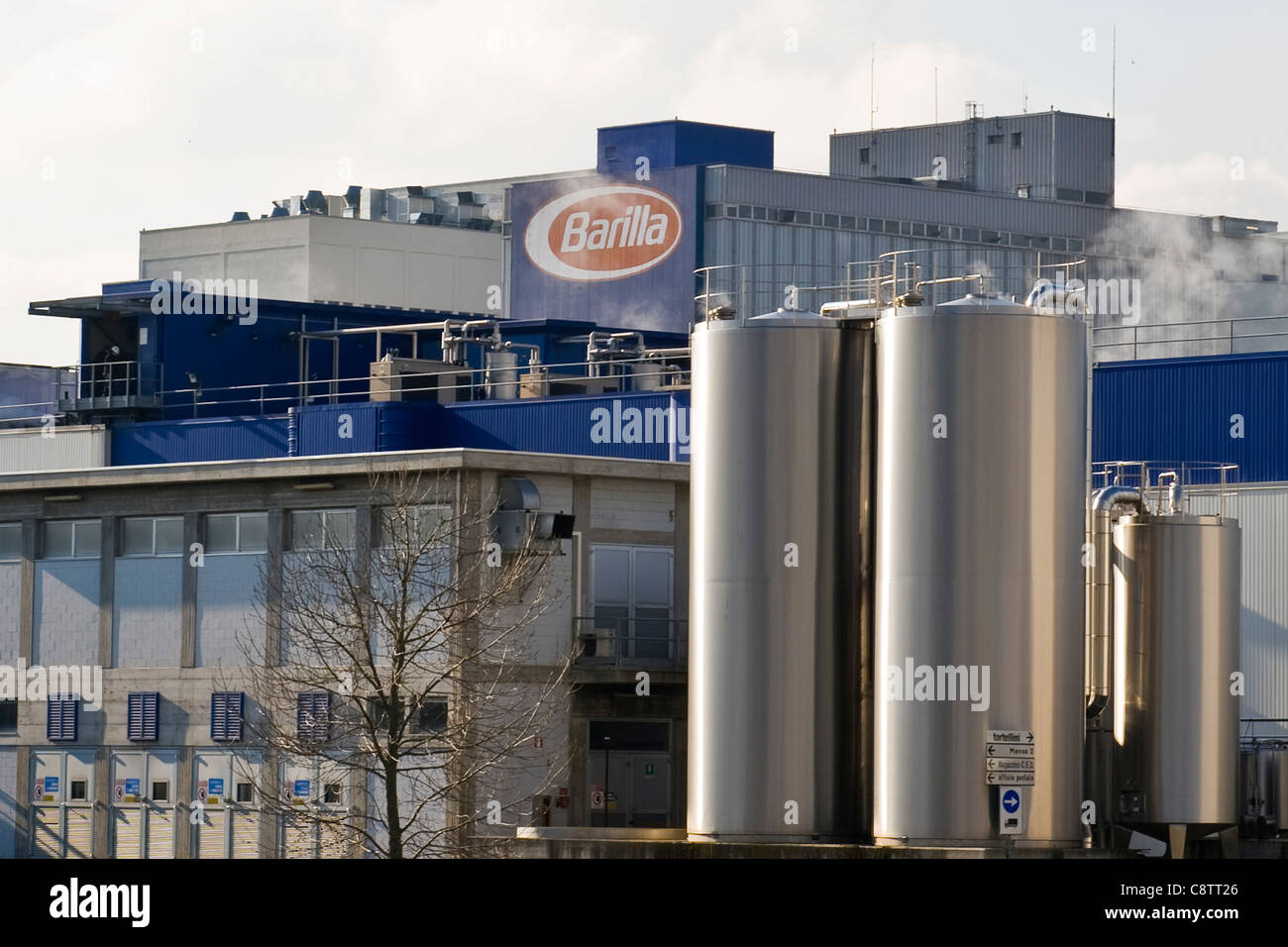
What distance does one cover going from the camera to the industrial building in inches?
1252

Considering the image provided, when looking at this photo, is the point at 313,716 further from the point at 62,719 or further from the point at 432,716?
the point at 62,719

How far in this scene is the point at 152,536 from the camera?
4775cm

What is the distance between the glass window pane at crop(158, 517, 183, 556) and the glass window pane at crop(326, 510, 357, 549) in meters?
4.57

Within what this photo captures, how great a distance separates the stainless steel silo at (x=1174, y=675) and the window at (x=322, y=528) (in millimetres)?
15934

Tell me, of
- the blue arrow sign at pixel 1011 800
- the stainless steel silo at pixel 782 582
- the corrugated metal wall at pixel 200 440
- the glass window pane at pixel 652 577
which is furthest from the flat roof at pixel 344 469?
the corrugated metal wall at pixel 200 440

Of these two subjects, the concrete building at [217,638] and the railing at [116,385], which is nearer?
the concrete building at [217,638]

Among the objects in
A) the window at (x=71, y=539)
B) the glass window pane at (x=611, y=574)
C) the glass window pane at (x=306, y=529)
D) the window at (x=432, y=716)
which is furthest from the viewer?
the window at (x=71, y=539)

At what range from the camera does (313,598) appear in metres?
42.9

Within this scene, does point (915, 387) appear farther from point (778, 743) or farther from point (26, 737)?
point (26, 737)

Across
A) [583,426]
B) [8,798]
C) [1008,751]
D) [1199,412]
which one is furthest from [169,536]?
[1008,751]

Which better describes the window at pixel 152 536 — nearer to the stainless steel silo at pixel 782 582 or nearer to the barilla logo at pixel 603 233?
the stainless steel silo at pixel 782 582

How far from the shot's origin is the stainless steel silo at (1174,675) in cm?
3381

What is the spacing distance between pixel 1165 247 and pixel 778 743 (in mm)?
76930

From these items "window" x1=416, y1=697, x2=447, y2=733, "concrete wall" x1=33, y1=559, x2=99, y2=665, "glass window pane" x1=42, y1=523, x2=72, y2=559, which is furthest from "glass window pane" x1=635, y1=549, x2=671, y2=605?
"glass window pane" x1=42, y1=523, x2=72, y2=559
